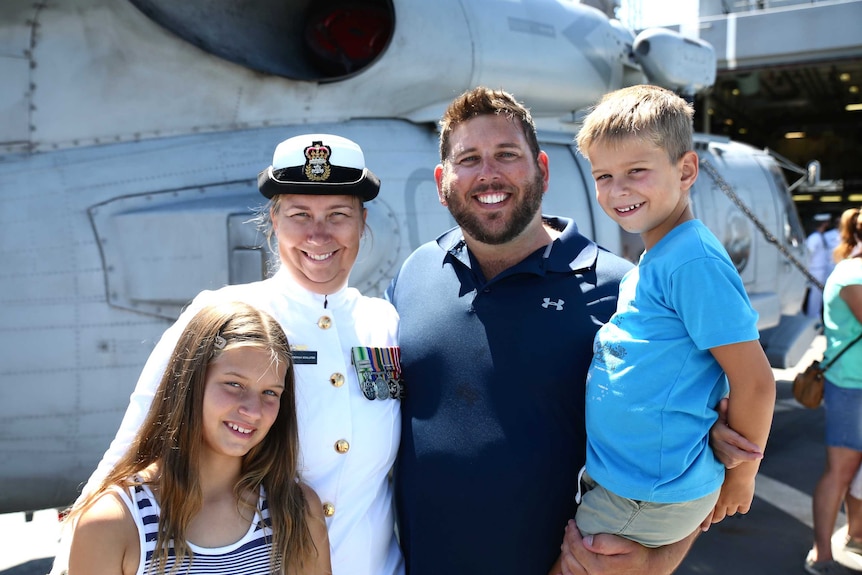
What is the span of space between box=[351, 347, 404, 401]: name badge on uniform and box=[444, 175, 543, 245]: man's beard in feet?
1.47

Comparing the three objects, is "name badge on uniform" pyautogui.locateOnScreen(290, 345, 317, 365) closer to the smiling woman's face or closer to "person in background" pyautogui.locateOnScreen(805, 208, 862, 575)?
the smiling woman's face

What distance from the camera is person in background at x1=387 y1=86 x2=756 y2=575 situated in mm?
1992

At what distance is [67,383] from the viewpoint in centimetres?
306

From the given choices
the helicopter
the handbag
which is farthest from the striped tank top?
the handbag

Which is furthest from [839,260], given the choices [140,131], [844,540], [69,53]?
[69,53]

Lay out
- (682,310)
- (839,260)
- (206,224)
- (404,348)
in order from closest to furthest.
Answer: (682,310)
(404,348)
(206,224)
(839,260)

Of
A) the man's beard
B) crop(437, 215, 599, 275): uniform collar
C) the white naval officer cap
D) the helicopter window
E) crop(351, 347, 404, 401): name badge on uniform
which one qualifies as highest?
the helicopter window

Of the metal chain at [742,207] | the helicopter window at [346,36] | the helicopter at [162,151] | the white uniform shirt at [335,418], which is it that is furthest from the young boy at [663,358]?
the metal chain at [742,207]

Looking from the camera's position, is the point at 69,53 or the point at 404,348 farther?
the point at 69,53

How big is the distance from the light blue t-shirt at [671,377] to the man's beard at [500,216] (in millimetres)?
476

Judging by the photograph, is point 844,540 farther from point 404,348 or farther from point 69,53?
point 69,53

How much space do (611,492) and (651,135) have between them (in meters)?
0.93

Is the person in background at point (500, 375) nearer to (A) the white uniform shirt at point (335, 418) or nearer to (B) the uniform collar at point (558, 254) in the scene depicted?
(B) the uniform collar at point (558, 254)

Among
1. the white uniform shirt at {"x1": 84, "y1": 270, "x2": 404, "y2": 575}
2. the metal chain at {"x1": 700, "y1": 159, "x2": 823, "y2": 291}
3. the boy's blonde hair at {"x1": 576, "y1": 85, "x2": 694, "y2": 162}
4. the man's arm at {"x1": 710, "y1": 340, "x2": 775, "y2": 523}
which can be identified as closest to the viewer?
the man's arm at {"x1": 710, "y1": 340, "x2": 775, "y2": 523}
